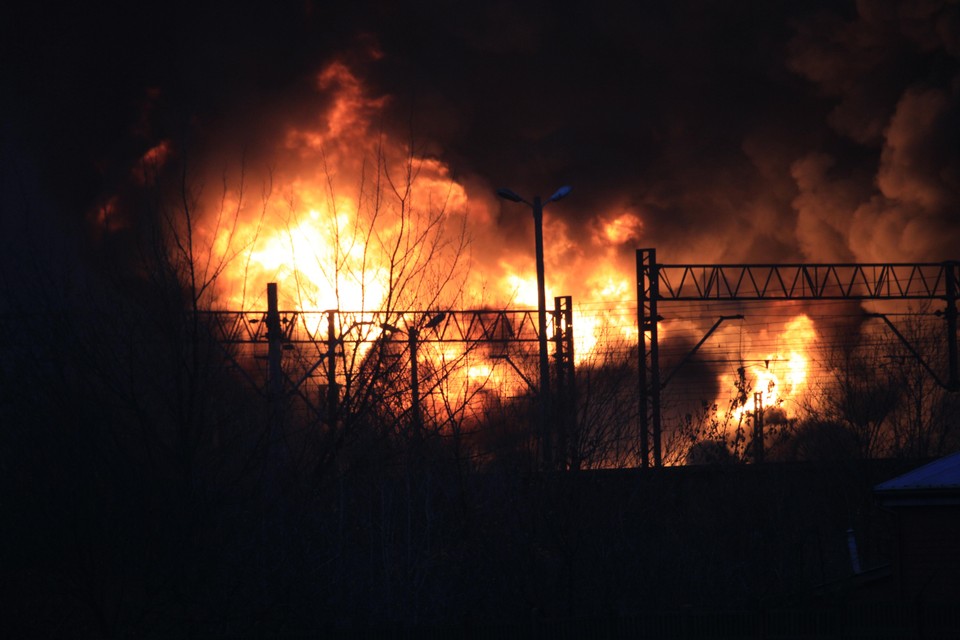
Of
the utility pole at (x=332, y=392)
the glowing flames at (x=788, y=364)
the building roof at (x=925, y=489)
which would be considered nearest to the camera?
the utility pole at (x=332, y=392)

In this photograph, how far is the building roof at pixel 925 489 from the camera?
14031 millimetres

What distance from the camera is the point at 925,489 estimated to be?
14047 mm

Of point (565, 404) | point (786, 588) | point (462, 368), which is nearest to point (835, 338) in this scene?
point (786, 588)

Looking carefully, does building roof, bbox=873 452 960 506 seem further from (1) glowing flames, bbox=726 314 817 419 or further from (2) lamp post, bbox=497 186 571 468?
(1) glowing flames, bbox=726 314 817 419

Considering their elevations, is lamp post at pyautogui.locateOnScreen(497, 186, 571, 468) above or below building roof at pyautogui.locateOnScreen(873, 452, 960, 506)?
above

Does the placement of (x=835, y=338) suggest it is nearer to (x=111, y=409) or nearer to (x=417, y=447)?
(x=417, y=447)

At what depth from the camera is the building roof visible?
1403cm

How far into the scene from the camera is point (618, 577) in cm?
1584

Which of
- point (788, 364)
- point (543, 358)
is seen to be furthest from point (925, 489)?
point (788, 364)

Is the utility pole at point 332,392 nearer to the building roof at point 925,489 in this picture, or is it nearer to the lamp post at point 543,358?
the lamp post at point 543,358

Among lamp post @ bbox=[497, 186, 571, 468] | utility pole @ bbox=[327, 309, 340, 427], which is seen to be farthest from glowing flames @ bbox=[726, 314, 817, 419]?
utility pole @ bbox=[327, 309, 340, 427]

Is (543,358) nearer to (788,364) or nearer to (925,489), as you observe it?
(925,489)

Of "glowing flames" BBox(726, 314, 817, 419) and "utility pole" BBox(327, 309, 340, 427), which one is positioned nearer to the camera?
"utility pole" BBox(327, 309, 340, 427)

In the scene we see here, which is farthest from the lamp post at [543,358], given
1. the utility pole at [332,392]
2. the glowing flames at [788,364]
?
the glowing flames at [788,364]
